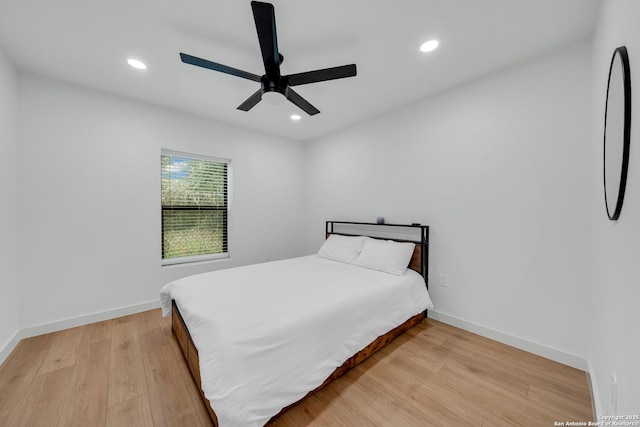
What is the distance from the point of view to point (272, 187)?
406 cm

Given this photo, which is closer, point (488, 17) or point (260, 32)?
point (260, 32)

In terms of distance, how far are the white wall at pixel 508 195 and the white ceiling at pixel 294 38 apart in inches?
11.8

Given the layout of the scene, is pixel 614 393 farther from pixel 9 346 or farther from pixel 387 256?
pixel 9 346

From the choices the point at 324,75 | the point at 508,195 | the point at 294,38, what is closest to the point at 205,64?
the point at 294,38

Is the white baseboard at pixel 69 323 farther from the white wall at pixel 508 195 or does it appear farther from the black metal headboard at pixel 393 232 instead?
the white wall at pixel 508 195

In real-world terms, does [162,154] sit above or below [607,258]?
above

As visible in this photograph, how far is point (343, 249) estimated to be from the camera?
3105 mm

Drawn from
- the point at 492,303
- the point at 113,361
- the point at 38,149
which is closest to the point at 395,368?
the point at 492,303

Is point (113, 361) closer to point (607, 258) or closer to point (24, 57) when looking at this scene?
point (24, 57)

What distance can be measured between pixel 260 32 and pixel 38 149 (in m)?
2.64

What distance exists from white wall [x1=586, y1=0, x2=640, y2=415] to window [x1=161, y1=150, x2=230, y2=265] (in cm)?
378

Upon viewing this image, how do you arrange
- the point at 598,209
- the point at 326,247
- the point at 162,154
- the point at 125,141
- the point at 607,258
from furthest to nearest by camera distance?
1. the point at 326,247
2. the point at 162,154
3. the point at 125,141
4. the point at 598,209
5. the point at 607,258

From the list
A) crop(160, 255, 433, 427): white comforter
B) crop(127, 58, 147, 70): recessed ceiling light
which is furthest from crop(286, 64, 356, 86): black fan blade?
crop(160, 255, 433, 427): white comforter

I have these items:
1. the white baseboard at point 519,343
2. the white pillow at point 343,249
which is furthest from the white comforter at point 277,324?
the white pillow at point 343,249
